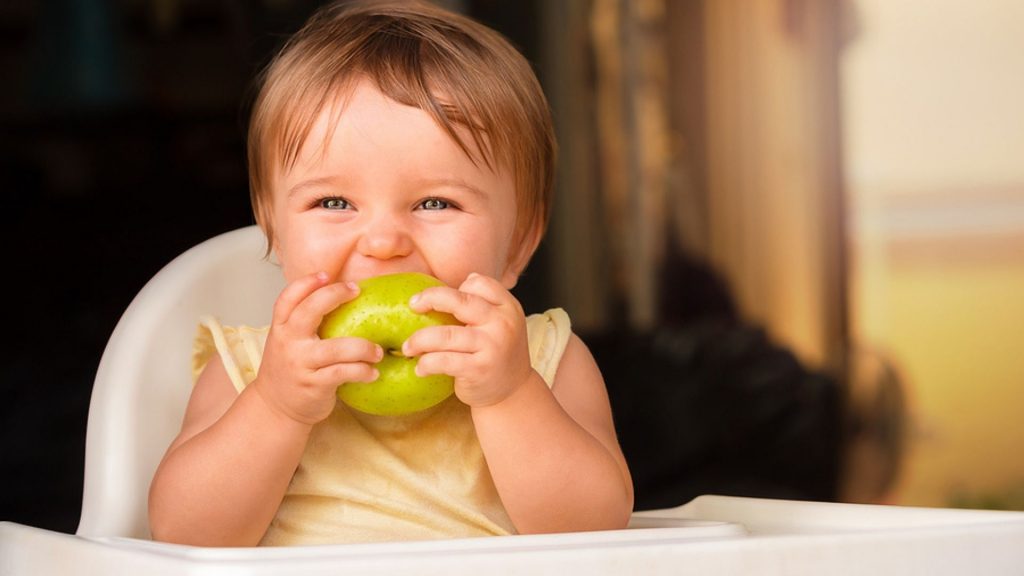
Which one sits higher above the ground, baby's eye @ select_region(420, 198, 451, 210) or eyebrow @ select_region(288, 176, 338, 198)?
eyebrow @ select_region(288, 176, 338, 198)

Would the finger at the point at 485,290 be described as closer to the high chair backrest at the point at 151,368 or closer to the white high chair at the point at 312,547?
the white high chair at the point at 312,547

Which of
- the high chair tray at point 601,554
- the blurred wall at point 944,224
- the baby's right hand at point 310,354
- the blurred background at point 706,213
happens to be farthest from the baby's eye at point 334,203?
the blurred wall at point 944,224

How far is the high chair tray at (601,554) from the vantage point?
25.1 inches

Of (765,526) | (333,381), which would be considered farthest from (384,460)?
(765,526)

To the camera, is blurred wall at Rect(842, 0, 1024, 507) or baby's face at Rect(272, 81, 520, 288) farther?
blurred wall at Rect(842, 0, 1024, 507)

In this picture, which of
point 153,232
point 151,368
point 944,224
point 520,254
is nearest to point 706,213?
point 944,224

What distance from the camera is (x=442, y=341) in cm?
84

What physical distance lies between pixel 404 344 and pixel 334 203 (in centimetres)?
20

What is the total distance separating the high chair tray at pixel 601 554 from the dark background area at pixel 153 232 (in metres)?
2.20

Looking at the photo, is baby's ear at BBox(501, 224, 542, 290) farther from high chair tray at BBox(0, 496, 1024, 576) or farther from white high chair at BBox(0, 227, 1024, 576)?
high chair tray at BBox(0, 496, 1024, 576)

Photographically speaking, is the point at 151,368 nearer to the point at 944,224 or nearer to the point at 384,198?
the point at 384,198

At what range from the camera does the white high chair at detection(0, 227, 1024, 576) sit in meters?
0.66

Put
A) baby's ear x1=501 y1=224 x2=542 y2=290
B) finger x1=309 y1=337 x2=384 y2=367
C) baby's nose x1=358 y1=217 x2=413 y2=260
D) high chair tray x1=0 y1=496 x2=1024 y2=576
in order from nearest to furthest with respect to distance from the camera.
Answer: high chair tray x1=0 y1=496 x2=1024 y2=576 → finger x1=309 y1=337 x2=384 y2=367 → baby's nose x1=358 y1=217 x2=413 y2=260 → baby's ear x1=501 y1=224 x2=542 y2=290

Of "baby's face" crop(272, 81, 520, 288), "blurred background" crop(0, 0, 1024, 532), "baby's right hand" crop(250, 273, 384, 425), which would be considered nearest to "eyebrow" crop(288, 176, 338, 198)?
"baby's face" crop(272, 81, 520, 288)
